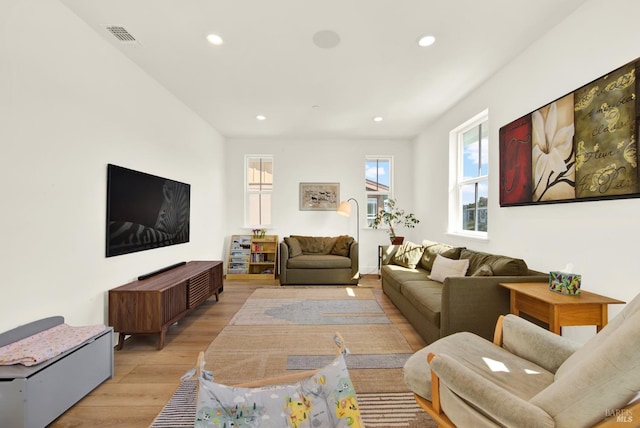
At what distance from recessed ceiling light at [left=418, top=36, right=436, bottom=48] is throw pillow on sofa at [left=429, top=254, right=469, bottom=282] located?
2209 millimetres

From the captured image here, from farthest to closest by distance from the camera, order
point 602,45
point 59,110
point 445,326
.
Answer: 1. point 445,326
2. point 59,110
3. point 602,45

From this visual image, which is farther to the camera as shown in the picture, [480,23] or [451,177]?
[451,177]

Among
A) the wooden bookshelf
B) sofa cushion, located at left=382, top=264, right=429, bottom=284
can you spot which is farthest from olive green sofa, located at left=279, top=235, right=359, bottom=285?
sofa cushion, located at left=382, top=264, right=429, bottom=284

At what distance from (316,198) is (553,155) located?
4066 mm

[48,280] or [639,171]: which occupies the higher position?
[639,171]

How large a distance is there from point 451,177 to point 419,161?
4.46 ft

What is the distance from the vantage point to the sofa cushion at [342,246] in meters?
5.19

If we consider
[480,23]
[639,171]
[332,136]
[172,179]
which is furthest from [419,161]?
[172,179]

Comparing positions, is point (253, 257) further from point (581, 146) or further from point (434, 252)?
point (581, 146)

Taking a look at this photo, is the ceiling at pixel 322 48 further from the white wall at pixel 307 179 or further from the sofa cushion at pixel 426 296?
the sofa cushion at pixel 426 296

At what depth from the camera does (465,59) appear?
9.14 ft

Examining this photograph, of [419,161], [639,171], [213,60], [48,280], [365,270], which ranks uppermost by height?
[213,60]

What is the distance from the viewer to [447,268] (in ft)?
10.3

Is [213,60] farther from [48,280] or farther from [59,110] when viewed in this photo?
[48,280]
